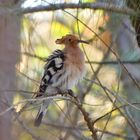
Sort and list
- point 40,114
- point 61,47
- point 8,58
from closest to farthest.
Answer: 1. point 40,114
2. point 8,58
3. point 61,47

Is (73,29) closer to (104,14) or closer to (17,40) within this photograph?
(17,40)

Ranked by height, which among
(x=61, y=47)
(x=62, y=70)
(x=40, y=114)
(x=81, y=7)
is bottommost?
(x=40, y=114)

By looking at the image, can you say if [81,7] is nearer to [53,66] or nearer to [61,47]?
[53,66]

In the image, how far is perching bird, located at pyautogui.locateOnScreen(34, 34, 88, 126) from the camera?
3426 millimetres

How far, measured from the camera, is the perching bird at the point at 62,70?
135 inches

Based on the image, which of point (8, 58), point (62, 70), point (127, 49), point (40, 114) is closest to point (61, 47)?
point (8, 58)

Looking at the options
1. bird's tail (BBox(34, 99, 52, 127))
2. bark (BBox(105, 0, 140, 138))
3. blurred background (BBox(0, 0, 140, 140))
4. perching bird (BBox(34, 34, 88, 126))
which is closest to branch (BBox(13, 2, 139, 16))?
blurred background (BBox(0, 0, 140, 140))

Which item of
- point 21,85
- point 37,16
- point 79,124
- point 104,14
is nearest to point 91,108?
point 79,124

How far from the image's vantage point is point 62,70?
3477 millimetres

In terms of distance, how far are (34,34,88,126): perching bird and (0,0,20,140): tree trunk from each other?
263mm

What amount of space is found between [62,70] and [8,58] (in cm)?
53

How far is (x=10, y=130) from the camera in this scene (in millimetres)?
3758

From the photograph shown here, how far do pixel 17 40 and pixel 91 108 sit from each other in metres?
0.71

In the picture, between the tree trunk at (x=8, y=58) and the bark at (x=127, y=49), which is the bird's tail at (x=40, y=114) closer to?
the tree trunk at (x=8, y=58)
